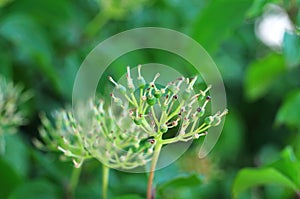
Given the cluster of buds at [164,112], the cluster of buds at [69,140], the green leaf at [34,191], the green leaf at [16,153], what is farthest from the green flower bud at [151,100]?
the green leaf at [16,153]

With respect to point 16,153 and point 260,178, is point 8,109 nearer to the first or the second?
point 16,153

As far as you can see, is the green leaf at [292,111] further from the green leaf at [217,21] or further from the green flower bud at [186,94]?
the green flower bud at [186,94]

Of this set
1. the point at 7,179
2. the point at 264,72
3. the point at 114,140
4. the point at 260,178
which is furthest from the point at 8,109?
the point at 264,72

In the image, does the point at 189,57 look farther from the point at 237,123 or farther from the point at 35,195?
the point at 237,123

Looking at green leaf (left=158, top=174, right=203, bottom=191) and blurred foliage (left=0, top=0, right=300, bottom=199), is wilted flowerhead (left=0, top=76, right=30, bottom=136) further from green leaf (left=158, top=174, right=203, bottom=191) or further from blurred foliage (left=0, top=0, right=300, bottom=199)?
green leaf (left=158, top=174, right=203, bottom=191)

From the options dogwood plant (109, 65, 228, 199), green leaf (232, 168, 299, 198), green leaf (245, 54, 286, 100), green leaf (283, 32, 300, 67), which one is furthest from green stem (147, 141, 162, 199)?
green leaf (245, 54, 286, 100)

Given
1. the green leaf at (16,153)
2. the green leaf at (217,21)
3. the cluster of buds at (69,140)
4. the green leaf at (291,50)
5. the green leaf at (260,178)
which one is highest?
the green leaf at (217,21)

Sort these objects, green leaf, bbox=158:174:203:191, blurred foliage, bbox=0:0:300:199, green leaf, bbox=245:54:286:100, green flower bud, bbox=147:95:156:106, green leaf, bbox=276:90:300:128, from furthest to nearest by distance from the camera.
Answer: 1. green leaf, bbox=245:54:286:100
2. green leaf, bbox=276:90:300:128
3. blurred foliage, bbox=0:0:300:199
4. green leaf, bbox=158:174:203:191
5. green flower bud, bbox=147:95:156:106
